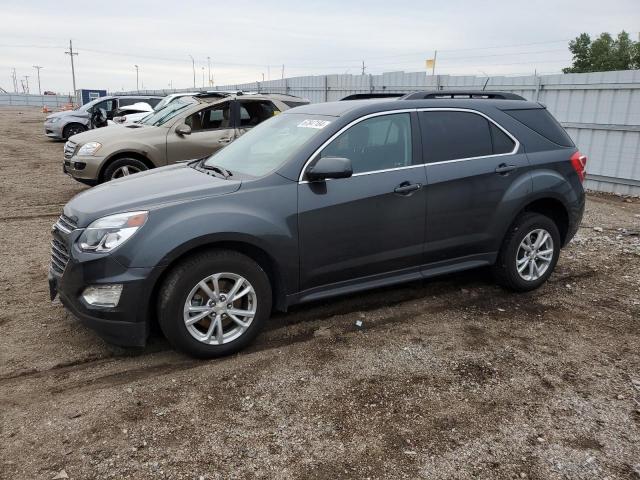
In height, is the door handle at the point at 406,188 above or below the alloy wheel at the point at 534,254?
above

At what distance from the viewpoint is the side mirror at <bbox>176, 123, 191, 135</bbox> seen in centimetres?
867

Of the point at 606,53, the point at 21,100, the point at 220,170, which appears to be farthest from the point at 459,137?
the point at 21,100

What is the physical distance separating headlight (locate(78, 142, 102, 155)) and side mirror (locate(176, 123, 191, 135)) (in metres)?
1.23

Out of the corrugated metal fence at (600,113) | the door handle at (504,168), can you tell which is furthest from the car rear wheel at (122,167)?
the corrugated metal fence at (600,113)

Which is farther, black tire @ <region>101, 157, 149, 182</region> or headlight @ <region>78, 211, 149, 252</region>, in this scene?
black tire @ <region>101, 157, 149, 182</region>

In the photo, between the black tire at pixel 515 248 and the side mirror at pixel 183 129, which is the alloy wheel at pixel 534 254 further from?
the side mirror at pixel 183 129

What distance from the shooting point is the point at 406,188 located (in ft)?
13.8

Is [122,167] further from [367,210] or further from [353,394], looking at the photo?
[353,394]

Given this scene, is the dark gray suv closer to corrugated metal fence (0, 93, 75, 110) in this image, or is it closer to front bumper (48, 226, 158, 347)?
front bumper (48, 226, 158, 347)

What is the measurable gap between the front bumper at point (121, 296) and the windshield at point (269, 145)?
1.19 meters

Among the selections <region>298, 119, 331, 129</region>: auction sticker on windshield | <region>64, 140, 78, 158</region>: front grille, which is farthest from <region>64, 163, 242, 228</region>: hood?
<region>64, 140, 78, 158</region>: front grille

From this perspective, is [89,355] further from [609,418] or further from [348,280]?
[609,418]

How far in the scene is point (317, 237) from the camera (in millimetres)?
3926

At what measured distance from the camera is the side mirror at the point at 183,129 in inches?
341
